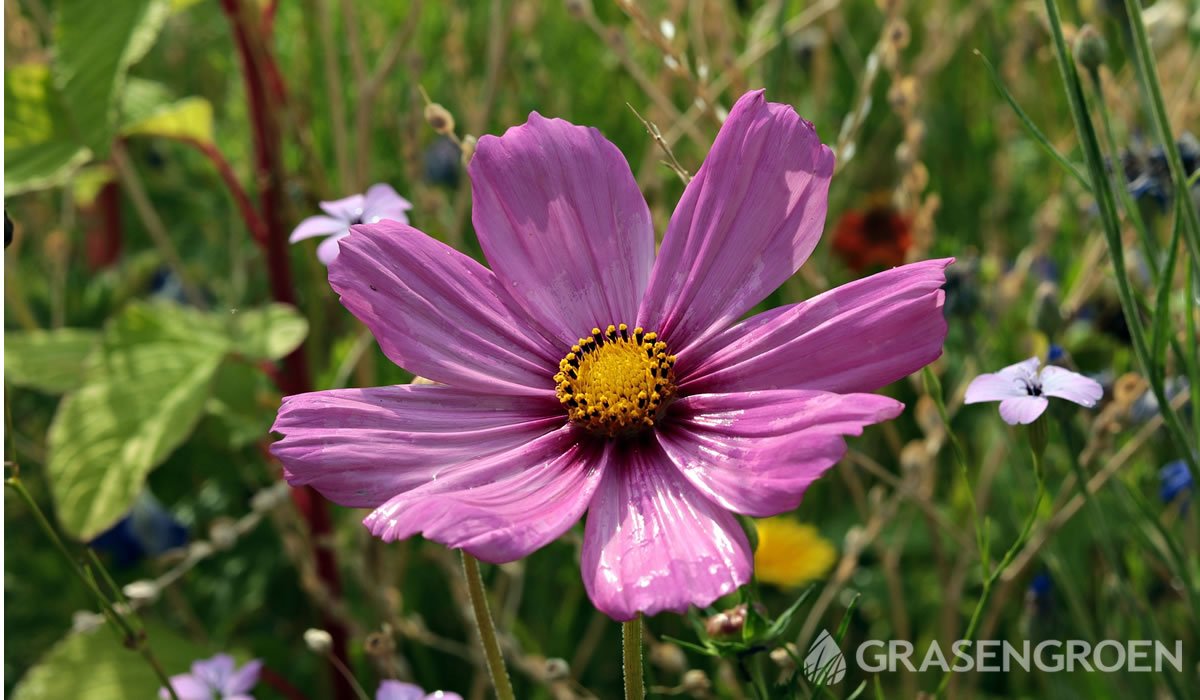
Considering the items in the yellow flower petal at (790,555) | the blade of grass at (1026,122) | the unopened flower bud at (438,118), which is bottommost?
the yellow flower petal at (790,555)

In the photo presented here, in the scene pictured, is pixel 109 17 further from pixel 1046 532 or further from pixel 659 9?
pixel 659 9

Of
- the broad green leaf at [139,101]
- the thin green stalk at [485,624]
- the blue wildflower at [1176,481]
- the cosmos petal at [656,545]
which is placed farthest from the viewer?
the broad green leaf at [139,101]

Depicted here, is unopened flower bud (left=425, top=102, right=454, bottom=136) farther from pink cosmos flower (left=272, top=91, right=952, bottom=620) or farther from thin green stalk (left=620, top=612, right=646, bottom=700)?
thin green stalk (left=620, top=612, right=646, bottom=700)

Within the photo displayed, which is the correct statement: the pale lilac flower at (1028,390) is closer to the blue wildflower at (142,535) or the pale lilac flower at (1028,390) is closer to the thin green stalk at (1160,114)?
the thin green stalk at (1160,114)

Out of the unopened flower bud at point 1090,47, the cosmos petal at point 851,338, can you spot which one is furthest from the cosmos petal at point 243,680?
the unopened flower bud at point 1090,47

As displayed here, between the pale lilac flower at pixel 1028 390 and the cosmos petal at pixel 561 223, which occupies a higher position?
the cosmos petal at pixel 561 223

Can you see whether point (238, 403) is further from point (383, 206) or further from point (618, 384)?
point (618, 384)

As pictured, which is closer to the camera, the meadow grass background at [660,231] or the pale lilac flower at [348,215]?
the pale lilac flower at [348,215]

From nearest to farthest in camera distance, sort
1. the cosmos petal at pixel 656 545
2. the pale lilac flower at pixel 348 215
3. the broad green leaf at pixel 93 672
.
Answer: the cosmos petal at pixel 656 545 → the pale lilac flower at pixel 348 215 → the broad green leaf at pixel 93 672
